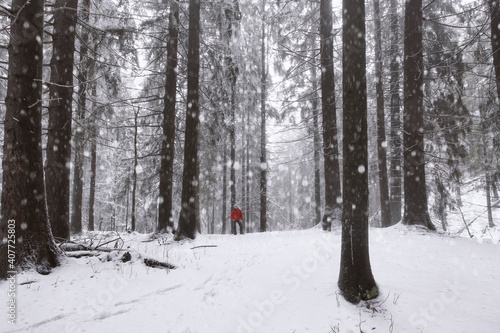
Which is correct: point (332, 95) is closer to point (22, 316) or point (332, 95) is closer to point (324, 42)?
point (324, 42)

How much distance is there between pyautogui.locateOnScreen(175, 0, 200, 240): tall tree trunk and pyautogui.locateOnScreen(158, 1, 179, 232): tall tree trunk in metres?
1.02

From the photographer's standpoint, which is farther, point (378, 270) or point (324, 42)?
point (324, 42)

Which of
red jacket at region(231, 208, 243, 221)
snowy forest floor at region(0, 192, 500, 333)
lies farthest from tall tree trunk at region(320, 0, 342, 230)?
red jacket at region(231, 208, 243, 221)

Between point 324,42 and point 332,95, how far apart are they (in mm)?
2065

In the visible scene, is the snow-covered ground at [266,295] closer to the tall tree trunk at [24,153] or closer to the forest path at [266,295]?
the forest path at [266,295]

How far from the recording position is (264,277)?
5746 mm

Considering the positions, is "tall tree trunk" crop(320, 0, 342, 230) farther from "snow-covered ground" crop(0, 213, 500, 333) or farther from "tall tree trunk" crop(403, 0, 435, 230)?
"snow-covered ground" crop(0, 213, 500, 333)

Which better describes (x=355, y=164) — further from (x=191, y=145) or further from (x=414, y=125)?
(x=191, y=145)

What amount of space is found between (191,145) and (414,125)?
24.8 ft

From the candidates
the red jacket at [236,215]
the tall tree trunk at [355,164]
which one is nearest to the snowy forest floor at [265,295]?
the tall tree trunk at [355,164]

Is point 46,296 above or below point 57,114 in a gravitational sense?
below

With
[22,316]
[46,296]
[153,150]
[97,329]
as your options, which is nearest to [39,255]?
[46,296]

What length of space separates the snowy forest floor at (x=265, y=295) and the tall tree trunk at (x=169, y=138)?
12.3ft

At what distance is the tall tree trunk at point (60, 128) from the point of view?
22.4ft
